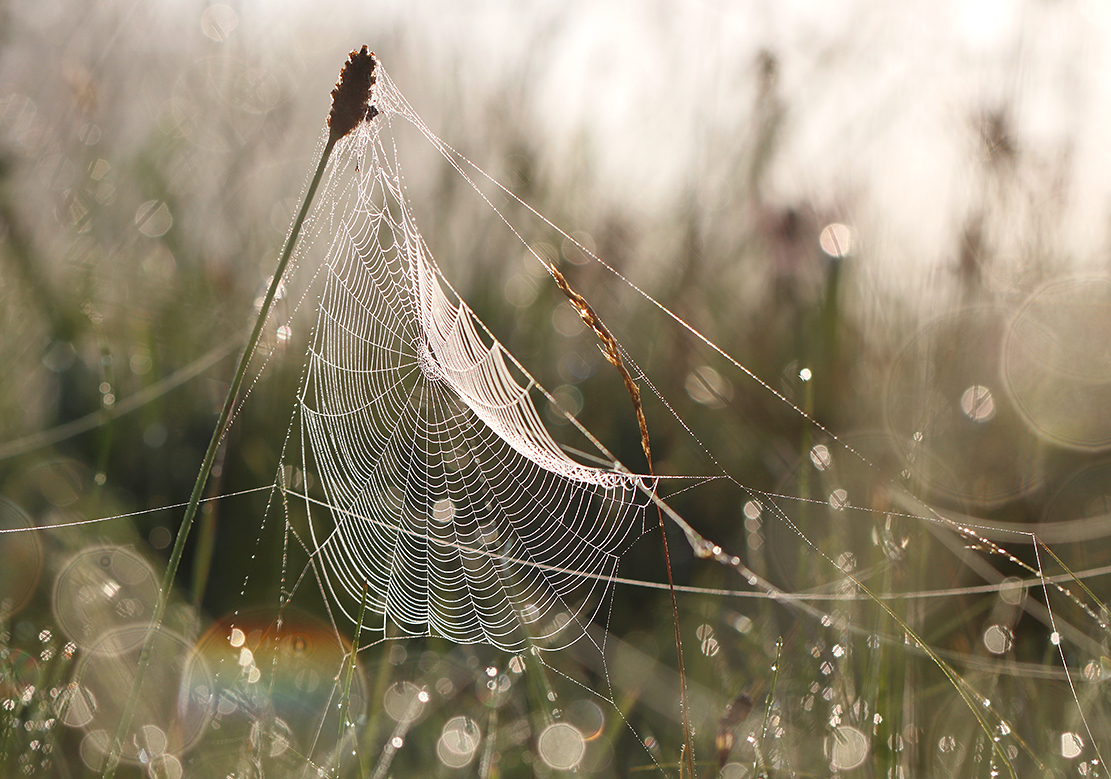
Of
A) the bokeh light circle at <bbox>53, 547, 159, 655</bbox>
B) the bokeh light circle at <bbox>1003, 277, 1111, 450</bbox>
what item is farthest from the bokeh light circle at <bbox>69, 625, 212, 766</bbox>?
the bokeh light circle at <bbox>1003, 277, 1111, 450</bbox>

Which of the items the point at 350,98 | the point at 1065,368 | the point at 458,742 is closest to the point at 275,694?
the point at 458,742

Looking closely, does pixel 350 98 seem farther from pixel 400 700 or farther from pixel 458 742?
pixel 400 700

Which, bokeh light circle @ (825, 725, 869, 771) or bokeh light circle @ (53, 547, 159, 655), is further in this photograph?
bokeh light circle @ (53, 547, 159, 655)

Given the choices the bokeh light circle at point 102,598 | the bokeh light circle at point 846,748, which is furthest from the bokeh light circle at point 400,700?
the bokeh light circle at point 846,748

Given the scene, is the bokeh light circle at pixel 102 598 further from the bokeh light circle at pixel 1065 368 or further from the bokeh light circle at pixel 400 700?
the bokeh light circle at pixel 1065 368

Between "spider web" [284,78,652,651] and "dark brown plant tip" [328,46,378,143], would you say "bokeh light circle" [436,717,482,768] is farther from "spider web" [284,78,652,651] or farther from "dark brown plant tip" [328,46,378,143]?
"dark brown plant tip" [328,46,378,143]

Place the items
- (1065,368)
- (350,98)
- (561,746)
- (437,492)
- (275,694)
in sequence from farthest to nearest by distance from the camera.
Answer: (1065,368)
(437,492)
(275,694)
(561,746)
(350,98)
